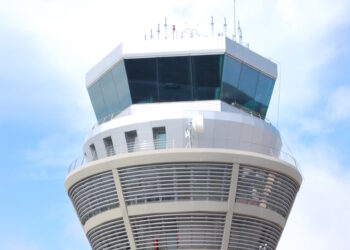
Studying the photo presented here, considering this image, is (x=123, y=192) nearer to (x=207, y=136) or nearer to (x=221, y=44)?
(x=207, y=136)

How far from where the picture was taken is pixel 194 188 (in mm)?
60312

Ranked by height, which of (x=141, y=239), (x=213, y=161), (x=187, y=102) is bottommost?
(x=141, y=239)

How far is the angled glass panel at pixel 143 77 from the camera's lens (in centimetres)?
6400

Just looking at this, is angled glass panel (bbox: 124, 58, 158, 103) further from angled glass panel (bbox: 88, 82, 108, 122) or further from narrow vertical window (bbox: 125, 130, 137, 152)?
angled glass panel (bbox: 88, 82, 108, 122)

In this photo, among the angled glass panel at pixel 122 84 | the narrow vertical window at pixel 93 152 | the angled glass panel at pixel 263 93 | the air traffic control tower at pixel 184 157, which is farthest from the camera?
the angled glass panel at pixel 263 93

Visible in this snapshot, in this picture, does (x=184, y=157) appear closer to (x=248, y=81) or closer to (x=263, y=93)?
(x=248, y=81)

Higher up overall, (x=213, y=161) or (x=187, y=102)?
(x=187, y=102)

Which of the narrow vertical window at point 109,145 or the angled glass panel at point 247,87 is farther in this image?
the angled glass panel at point 247,87

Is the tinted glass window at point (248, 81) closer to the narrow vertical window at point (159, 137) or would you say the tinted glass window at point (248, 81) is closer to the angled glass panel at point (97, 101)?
the narrow vertical window at point (159, 137)

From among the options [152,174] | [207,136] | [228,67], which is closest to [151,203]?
[152,174]

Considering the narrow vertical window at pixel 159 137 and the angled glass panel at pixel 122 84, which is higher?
the angled glass panel at pixel 122 84

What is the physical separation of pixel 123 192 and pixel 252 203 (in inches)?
337

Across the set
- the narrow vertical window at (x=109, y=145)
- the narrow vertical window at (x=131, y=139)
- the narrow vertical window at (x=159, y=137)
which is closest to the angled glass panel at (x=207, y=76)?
the narrow vertical window at (x=159, y=137)

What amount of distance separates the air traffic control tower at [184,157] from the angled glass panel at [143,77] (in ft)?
Answer: 0.23
